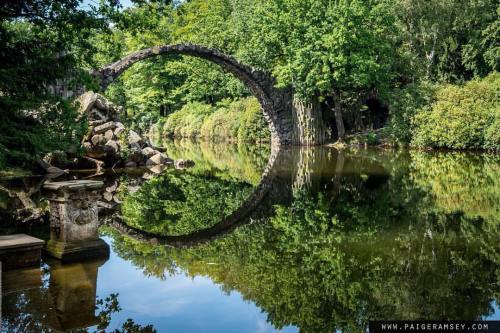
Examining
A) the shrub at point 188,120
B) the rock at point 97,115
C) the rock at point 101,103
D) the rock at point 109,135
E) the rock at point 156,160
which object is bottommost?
the rock at point 156,160

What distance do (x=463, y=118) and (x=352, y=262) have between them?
65.3ft

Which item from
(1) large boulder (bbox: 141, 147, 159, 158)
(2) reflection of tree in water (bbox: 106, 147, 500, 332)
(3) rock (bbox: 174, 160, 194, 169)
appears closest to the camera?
(2) reflection of tree in water (bbox: 106, 147, 500, 332)

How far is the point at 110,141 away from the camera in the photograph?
20.1m

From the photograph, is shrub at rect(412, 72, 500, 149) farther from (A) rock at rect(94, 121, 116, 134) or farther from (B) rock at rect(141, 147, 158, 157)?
(A) rock at rect(94, 121, 116, 134)

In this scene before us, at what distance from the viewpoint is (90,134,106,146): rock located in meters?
19.7

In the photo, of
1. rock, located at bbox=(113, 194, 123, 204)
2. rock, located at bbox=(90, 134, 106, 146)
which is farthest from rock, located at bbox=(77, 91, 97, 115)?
rock, located at bbox=(113, 194, 123, 204)

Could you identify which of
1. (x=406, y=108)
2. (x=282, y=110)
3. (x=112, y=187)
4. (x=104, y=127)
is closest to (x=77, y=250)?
(x=112, y=187)

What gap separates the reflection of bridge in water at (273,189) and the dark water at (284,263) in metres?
0.06

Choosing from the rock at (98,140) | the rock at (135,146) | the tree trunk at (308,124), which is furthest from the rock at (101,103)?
the tree trunk at (308,124)

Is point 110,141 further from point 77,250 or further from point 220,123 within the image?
point 220,123

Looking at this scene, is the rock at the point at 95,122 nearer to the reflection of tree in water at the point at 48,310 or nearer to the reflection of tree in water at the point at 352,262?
the reflection of tree in water at the point at 352,262

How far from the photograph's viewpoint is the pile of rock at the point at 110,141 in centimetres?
1995

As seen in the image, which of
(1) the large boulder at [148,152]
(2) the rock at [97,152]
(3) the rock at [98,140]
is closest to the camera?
(3) the rock at [98,140]

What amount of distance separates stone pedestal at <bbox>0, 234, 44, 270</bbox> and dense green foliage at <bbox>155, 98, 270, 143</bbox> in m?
30.0
